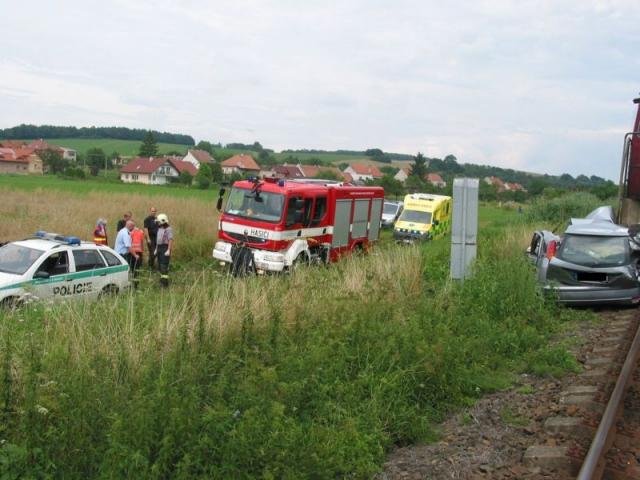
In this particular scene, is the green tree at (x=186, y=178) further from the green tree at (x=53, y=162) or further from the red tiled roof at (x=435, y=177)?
the red tiled roof at (x=435, y=177)

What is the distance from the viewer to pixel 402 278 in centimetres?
1141

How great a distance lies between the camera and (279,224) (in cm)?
1700

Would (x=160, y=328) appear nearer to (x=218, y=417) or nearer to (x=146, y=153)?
(x=218, y=417)

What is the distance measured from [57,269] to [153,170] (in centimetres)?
8874

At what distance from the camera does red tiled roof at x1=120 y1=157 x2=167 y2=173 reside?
322 ft

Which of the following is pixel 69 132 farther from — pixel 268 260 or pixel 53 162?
pixel 268 260

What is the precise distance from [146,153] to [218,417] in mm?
118911

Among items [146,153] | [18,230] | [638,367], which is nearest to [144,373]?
[638,367]

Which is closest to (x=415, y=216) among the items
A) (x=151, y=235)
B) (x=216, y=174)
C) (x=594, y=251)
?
(x=151, y=235)

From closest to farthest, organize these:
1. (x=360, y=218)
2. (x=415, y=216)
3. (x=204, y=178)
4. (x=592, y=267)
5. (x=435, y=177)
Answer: (x=592, y=267), (x=360, y=218), (x=415, y=216), (x=204, y=178), (x=435, y=177)

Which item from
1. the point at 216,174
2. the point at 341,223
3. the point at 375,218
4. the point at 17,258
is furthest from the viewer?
the point at 216,174

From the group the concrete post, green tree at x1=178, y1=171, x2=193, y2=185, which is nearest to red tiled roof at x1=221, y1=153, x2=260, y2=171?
green tree at x1=178, y1=171, x2=193, y2=185

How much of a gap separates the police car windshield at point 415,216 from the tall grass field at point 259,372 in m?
19.3

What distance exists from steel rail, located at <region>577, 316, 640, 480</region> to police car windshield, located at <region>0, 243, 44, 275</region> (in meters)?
9.52
